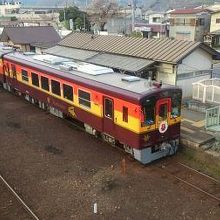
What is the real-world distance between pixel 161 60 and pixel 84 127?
20.7 feet

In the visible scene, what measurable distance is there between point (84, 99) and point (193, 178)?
6.42 m

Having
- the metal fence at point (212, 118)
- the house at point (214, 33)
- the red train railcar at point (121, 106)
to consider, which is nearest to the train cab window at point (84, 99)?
the red train railcar at point (121, 106)

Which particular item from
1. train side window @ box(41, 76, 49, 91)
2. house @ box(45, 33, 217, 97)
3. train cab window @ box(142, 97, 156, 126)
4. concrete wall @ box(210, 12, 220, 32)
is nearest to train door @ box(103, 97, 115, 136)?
train cab window @ box(142, 97, 156, 126)

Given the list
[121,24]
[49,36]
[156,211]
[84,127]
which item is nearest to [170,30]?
[121,24]

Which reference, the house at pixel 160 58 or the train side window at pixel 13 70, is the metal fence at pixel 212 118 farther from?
the train side window at pixel 13 70

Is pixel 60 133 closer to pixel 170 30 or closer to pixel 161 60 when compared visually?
pixel 161 60

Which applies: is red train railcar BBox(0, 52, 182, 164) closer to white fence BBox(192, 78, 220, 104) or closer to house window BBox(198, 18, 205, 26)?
white fence BBox(192, 78, 220, 104)

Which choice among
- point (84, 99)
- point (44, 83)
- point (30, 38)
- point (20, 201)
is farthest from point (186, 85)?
point (30, 38)

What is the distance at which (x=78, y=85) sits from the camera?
54.3 ft

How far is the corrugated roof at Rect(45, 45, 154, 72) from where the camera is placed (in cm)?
2075

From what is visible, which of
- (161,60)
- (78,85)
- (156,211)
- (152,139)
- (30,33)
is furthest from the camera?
(30,33)

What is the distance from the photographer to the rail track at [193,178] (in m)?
12.0

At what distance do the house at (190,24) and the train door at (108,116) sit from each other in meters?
46.0

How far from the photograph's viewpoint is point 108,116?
1477 centimetres
